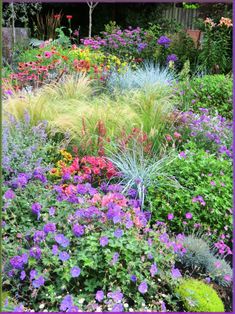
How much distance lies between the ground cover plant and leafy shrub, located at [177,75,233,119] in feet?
0.99

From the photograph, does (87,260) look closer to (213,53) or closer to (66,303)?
(66,303)

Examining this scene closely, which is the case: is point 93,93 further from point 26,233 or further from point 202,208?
point 26,233

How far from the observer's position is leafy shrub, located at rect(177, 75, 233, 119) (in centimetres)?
585

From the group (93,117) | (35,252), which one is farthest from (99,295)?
(93,117)

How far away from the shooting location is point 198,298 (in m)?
2.49

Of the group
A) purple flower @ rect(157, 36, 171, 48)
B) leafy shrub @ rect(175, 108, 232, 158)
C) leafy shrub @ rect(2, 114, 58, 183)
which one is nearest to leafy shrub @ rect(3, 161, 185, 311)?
leafy shrub @ rect(2, 114, 58, 183)

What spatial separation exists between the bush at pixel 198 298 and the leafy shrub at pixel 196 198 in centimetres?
66

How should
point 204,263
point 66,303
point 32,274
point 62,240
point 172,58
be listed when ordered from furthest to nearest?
point 172,58
point 204,263
point 62,240
point 32,274
point 66,303

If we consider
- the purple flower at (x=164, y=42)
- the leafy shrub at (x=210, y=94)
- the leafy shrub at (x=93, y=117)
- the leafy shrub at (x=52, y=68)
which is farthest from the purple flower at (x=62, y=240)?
the purple flower at (x=164, y=42)

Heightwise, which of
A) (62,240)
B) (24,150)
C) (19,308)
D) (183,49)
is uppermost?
(183,49)

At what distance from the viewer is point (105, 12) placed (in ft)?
49.7

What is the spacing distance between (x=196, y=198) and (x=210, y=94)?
3.07 meters

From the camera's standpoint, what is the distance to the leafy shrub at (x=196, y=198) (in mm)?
3240

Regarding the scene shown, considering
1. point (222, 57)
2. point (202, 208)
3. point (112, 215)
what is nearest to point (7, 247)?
point (112, 215)
